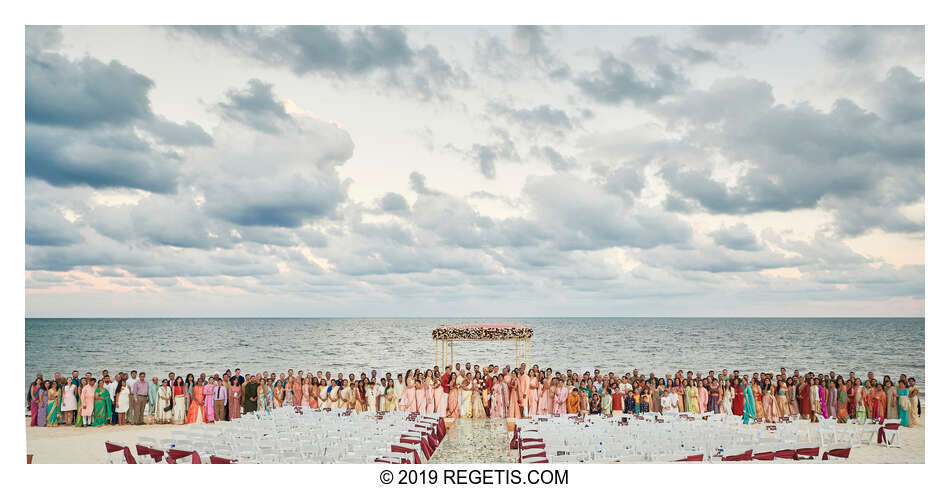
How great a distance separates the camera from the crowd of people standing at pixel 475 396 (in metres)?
17.7

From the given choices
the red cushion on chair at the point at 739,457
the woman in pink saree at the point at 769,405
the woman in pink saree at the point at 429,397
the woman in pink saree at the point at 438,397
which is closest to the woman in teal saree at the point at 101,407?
the woman in pink saree at the point at 429,397

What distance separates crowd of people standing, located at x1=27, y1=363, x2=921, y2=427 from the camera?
1773 centimetres

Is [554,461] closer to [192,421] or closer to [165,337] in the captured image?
[192,421]

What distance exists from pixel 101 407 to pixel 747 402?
17529 mm

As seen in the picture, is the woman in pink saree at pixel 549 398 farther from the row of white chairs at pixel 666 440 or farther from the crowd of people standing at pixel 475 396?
the row of white chairs at pixel 666 440

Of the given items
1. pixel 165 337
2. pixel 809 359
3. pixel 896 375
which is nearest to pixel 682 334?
pixel 809 359

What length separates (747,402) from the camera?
1827 cm

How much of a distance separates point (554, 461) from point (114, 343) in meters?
70.3

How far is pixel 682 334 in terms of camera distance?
8506 centimetres

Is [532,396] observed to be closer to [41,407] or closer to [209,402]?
[209,402]

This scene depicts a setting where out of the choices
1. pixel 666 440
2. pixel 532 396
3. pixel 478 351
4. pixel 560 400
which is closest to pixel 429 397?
pixel 532 396

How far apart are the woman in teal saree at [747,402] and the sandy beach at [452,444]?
350 cm

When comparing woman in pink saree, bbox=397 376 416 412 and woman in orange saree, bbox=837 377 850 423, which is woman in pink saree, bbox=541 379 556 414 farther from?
woman in orange saree, bbox=837 377 850 423
